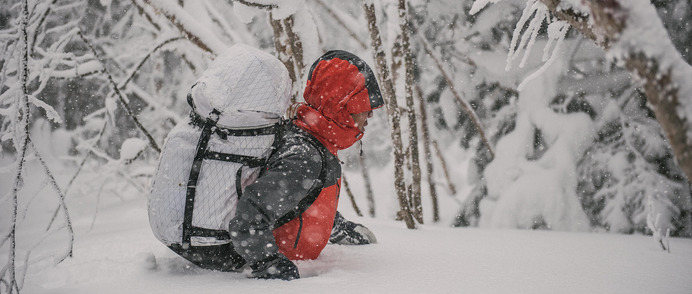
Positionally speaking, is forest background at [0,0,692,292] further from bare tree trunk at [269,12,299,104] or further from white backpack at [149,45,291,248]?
white backpack at [149,45,291,248]

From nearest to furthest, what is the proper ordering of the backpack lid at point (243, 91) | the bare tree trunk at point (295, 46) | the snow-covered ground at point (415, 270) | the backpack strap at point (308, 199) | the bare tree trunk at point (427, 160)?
1. the snow-covered ground at point (415, 270)
2. the backpack lid at point (243, 91)
3. the backpack strap at point (308, 199)
4. the bare tree trunk at point (295, 46)
5. the bare tree trunk at point (427, 160)

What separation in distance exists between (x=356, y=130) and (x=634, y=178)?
2702mm

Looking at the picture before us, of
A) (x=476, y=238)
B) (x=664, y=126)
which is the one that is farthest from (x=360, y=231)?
(x=664, y=126)

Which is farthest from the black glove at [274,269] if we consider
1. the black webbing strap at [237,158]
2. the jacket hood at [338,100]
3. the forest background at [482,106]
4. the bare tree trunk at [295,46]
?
the bare tree trunk at [295,46]

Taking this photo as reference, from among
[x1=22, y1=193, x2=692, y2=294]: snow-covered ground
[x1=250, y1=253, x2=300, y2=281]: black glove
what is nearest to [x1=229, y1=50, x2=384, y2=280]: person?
[x1=250, y1=253, x2=300, y2=281]: black glove

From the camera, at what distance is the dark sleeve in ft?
4.47

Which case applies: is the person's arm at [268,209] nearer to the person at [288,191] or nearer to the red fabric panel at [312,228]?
the person at [288,191]

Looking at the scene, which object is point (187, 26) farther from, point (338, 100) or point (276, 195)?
point (276, 195)

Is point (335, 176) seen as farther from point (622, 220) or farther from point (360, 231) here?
point (622, 220)

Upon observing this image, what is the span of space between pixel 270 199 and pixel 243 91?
1.29 feet

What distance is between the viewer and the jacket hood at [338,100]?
160 cm

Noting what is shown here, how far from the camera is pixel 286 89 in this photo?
5.14 ft

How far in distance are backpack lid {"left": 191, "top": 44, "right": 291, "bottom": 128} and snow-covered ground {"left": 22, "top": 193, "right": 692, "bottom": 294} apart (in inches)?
22.5

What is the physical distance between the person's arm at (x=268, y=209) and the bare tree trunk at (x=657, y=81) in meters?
1.02
